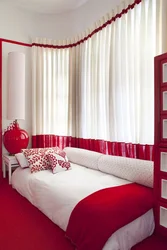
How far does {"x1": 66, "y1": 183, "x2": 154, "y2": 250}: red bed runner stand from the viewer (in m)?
1.36

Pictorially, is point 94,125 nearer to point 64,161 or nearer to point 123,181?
point 64,161

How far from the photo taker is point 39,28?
366cm

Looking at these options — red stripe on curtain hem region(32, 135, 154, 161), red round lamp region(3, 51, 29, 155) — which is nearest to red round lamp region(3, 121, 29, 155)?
red round lamp region(3, 51, 29, 155)

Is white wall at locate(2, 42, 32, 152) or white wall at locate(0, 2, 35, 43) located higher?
white wall at locate(0, 2, 35, 43)

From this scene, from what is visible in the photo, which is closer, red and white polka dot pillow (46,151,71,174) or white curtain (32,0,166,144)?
white curtain (32,0,166,144)

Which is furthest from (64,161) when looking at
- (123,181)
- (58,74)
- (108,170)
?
(58,74)

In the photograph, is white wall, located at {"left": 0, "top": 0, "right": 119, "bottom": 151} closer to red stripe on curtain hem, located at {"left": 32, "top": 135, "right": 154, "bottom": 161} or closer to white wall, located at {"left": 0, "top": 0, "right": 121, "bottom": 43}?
white wall, located at {"left": 0, "top": 0, "right": 121, "bottom": 43}

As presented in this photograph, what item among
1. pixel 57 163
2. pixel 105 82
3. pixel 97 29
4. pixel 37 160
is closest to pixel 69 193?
pixel 57 163

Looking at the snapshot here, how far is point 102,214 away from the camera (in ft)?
4.66

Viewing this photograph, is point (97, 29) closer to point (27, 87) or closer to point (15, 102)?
point (27, 87)

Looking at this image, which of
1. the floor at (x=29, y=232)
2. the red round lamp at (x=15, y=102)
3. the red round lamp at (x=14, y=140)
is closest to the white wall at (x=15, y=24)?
the red round lamp at (x=15, y=102)

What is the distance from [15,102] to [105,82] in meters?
1.53

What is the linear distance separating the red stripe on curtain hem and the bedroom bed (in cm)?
23

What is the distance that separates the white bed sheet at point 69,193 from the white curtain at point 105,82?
0.70 metres
